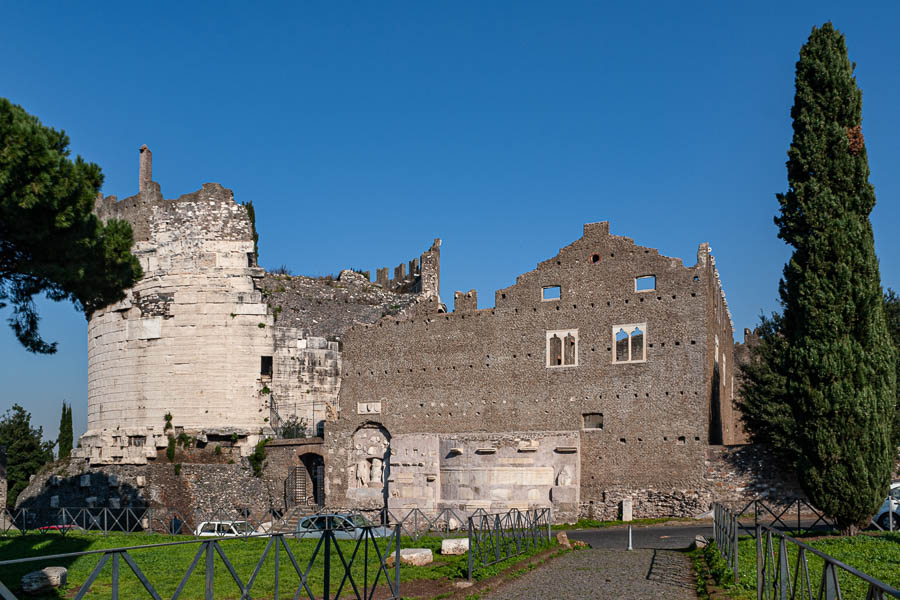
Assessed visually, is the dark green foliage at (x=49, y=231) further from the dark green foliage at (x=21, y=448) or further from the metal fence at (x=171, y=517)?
the dark green foliage at (x=21, y=448)

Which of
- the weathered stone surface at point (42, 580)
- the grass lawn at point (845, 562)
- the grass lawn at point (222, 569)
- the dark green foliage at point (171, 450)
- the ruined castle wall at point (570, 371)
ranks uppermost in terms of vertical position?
the ruined castle wall at point (570, 371)

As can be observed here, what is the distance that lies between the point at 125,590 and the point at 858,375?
15782 mm

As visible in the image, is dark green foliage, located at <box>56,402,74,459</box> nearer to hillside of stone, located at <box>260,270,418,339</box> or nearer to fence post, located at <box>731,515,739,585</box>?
hillside of stone, located at <box>260,270,418,339</box>

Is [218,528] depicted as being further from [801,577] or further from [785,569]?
[801,577]

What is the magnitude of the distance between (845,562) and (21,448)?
49.7m

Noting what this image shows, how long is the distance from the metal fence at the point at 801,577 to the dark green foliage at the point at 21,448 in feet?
157

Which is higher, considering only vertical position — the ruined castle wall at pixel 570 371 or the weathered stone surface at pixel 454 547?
the ruined castle wall at pixel 570 371

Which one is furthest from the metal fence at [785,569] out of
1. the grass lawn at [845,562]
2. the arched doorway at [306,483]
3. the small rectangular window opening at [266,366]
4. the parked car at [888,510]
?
the small rectangular window opening at [266,366]

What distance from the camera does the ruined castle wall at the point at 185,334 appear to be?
3338 centimetres

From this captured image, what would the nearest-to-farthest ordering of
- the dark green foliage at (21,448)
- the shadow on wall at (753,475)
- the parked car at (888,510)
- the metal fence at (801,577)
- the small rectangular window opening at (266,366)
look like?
the metal fence at (801,577) → the parked car at (888,510) → the shadow on wall at (753,475) → the small rectangular window opening at (266,366) → the dark green foliage at (21,448)

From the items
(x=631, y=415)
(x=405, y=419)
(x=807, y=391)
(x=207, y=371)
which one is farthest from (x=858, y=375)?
(x=207, y=371)

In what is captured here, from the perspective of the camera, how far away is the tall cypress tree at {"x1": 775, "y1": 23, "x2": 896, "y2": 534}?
63.9ft

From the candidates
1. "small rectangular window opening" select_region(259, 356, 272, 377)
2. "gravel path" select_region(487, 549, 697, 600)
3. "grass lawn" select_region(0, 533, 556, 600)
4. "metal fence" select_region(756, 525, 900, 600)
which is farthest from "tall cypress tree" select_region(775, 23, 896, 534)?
"small rectangular window opening" select_region(259, 356, 272, 377)

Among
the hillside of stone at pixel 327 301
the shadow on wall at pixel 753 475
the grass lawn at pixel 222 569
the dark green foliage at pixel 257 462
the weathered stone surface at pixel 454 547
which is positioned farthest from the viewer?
the hillside of stone at pixel 327 301
